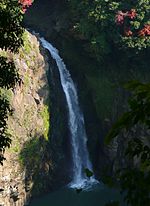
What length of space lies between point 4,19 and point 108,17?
69.9ft

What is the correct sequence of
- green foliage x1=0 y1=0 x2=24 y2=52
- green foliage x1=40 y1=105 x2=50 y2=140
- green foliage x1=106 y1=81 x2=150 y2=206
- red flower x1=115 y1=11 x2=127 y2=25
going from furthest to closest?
1. red flower x1=115 y1=11 x2=127 y2=25
2. green foliage x1=40 y1=105 x2=50 y2=140
3. green foliage x1=0 y1=0 x2=24 y2=52
4. green foliage x1=106 y1=81 x2=150 y2=206

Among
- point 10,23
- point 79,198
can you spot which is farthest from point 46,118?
point 10,23

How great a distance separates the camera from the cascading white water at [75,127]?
30.2 m

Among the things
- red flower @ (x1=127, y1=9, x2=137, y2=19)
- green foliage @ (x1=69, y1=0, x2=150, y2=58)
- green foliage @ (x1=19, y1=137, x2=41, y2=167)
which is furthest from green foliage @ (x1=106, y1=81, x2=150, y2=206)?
red flower @ (x1=127, y1=9, x2=137, y2=19)

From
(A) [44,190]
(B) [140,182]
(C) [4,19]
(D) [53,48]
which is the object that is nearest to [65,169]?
(A) [44,190]

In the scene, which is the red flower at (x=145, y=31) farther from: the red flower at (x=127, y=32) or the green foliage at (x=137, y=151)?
the green foliage at (x=137, y=151)

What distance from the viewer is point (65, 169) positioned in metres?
29.5

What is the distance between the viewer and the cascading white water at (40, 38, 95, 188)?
3023 centimetres

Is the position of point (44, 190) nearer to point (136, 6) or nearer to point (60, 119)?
point (60, 119)

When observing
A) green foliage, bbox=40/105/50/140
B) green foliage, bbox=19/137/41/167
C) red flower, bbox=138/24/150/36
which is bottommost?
green foliage, bbox=19/137/41/167

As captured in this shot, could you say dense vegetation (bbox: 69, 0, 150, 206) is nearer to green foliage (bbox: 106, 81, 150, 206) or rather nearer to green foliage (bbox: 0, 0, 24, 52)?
green foliage (bbox: 0, 0, 24, 52)

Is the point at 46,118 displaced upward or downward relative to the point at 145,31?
downward

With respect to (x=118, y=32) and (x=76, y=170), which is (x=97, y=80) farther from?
(x=76, y=170)

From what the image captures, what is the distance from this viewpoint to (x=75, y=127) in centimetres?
3102
